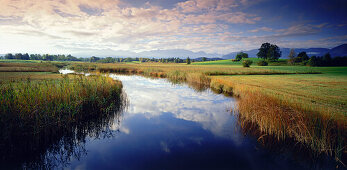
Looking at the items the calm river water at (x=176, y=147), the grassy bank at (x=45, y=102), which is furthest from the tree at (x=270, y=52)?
the grassy bank at (x=45, y=102)

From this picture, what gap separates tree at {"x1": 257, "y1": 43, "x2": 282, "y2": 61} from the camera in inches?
3772

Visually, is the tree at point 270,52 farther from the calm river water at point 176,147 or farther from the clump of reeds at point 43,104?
the clump of reeds at point 43,104

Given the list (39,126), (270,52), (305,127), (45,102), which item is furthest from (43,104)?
(270,52)

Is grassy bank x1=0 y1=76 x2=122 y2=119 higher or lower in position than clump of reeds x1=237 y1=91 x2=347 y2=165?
higher

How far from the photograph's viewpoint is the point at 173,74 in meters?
38.3

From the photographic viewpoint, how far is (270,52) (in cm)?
9594

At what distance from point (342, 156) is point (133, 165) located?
29.5 ft

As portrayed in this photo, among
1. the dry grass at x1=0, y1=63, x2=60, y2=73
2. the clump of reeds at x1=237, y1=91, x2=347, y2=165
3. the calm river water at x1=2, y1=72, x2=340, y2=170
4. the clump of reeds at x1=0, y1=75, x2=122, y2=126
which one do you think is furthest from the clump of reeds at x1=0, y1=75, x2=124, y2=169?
the dry grass at x1=0, y1=63, x2=60, y2=73

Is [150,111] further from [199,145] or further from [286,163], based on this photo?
[286,163]

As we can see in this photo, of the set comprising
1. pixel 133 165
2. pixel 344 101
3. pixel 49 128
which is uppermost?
pixel 344 101

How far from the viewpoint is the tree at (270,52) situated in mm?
95812

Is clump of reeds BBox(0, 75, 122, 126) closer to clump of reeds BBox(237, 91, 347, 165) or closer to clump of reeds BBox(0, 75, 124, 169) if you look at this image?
clump of reeds BBox(0, 75, 124, 169)

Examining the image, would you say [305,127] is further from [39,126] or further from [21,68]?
[21,68]

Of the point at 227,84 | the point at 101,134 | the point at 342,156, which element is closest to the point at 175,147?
the point at 101,134
